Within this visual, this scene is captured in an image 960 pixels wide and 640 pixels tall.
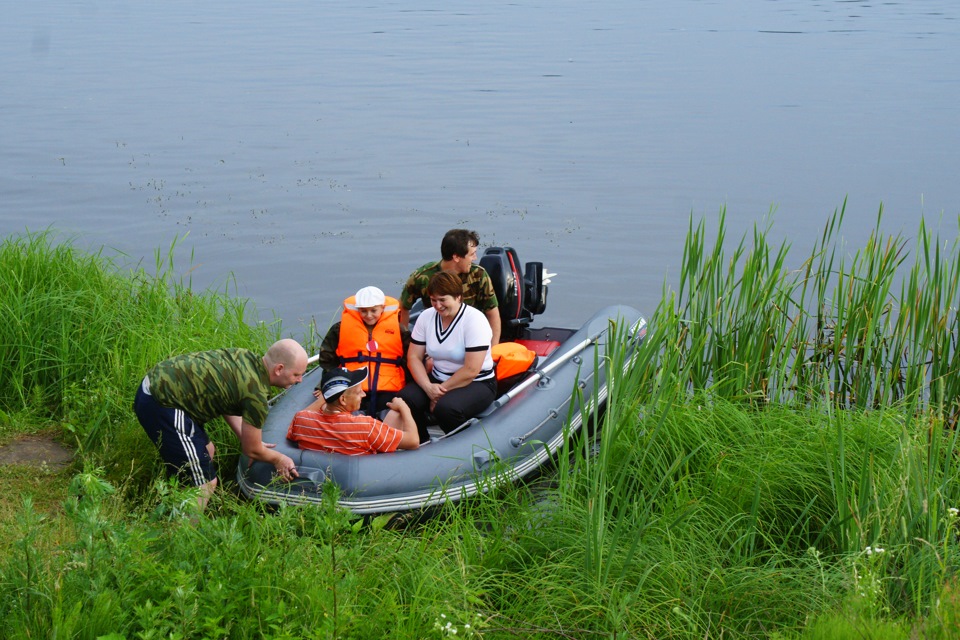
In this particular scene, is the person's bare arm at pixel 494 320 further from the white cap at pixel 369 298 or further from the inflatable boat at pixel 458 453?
the white cap at pixel 369 298

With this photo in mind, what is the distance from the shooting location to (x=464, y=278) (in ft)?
19.8

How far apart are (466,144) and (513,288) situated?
875cm

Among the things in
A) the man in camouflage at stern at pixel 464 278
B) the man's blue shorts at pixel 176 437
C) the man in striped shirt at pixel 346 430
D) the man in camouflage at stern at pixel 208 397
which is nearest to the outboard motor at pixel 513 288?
the man in camouflage at stern at pixel 464 278

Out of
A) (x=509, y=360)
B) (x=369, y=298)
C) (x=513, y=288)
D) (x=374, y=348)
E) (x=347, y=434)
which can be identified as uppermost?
(x=369, y=298)

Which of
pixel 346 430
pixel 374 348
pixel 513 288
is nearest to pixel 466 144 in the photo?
pixel 513 288

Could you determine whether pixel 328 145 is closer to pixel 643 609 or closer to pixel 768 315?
pixel 768 315

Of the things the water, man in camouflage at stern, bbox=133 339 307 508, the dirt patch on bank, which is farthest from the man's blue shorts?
the water

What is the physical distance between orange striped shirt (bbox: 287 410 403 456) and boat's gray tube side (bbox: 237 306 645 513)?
0.31 ft

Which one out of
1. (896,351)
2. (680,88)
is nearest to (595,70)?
(680,88)

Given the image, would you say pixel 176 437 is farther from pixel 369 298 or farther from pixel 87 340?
pixel 87 340

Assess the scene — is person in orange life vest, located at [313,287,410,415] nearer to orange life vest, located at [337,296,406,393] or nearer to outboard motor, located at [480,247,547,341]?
orange life vest, located at [337,296,406,393]

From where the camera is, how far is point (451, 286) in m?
5.35

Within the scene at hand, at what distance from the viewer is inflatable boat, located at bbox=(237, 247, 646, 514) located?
189 inches

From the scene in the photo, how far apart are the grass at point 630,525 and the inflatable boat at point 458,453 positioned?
0.41ft
